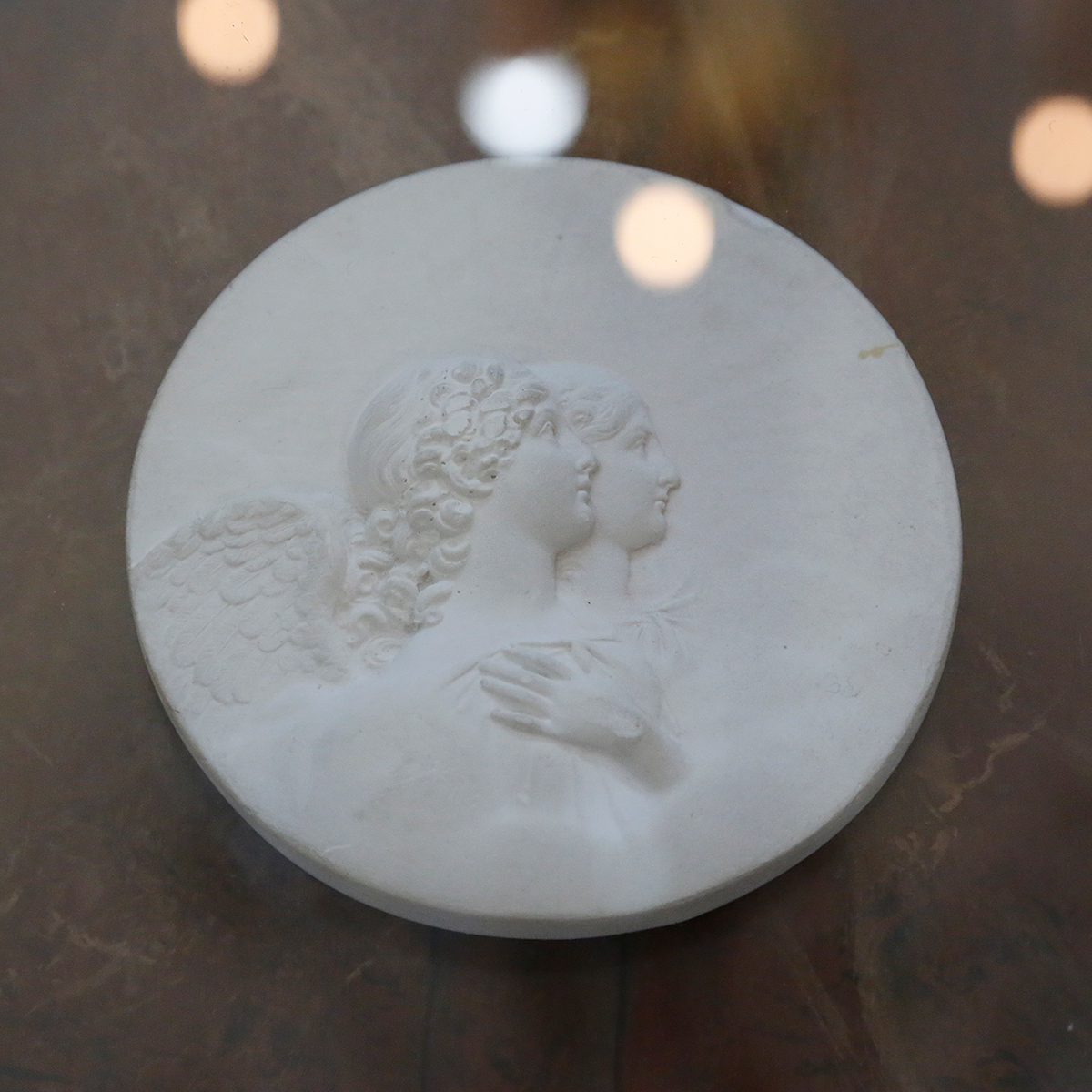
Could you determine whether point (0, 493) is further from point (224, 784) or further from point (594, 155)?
point (594, 155)

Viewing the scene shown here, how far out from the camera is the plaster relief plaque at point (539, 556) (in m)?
3.06

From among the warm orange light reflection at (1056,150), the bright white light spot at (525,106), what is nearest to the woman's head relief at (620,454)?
the bright white light spot at (525,106)

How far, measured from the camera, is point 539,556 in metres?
3.28

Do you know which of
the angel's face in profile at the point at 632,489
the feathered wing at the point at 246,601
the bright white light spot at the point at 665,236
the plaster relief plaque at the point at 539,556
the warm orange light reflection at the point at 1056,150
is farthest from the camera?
the warm orange light reflection at the point at 1056,150

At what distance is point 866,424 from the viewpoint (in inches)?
136

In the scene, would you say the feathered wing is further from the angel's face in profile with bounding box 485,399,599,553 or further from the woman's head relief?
the woman's head relief

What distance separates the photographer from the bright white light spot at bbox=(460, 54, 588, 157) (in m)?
4.39

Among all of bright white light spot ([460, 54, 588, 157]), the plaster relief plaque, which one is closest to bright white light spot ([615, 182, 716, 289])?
the plaster relief plaque

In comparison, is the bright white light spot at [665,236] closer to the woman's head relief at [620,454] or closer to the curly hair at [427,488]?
the woman's head relief at [620,454]

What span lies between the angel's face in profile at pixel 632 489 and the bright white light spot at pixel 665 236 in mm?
460

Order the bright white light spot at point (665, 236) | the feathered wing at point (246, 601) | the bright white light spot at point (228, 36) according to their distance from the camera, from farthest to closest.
Answer: the bright white light spot at point (228, 36) → the bright white light spot at point (665, 236) → the feathered wing at point (246, 601)

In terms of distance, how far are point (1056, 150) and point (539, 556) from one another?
233 cm

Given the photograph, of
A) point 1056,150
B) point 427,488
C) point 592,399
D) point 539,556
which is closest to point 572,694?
point 539,556

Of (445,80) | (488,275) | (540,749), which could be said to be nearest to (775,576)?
(540,749)
